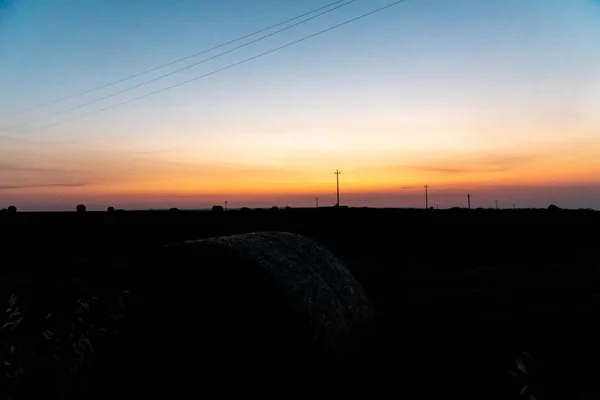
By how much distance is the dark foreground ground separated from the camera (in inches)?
205

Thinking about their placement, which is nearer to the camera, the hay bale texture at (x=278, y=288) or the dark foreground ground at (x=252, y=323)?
the dark foreground ground at (x=252, y=323)

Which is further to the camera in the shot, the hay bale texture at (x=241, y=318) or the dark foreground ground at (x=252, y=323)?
the hay bale texture at (x=241, y=318)

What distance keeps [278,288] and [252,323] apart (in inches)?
20.1

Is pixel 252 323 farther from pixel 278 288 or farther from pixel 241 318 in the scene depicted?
pixel 278 288

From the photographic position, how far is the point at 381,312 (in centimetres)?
907

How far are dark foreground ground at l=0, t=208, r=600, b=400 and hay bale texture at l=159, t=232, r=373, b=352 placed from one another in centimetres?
9

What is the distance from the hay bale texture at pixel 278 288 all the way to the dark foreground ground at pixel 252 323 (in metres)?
0.09

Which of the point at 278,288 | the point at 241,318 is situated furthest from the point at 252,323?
the point at 278,288

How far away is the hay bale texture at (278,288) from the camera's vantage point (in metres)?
6.02

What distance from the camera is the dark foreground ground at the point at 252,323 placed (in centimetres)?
520

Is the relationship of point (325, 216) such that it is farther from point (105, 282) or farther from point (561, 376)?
point (561, 376)

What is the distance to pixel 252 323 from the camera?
6199mm

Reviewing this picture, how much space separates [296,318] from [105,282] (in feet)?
22.1

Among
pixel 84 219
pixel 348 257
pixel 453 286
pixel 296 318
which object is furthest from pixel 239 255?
pixel 84 219
